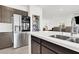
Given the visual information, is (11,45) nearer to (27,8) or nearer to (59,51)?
(27,8)

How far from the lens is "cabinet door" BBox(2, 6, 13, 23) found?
4390mm

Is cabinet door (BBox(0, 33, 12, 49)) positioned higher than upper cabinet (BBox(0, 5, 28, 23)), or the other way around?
upper cabinet (BBox(0, 5, 28, 23))

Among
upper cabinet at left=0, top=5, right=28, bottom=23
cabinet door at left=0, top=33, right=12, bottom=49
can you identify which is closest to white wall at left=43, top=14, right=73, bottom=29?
upper cabinet at left=0, top=5, right=28, bottom=23

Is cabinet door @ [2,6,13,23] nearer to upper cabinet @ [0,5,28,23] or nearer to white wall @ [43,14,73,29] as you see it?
upper cabinet @ [0,5,28,23]

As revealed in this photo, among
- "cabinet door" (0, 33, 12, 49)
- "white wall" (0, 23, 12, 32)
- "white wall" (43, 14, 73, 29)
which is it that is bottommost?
"cabinet door" (0, 33, 12, 49)

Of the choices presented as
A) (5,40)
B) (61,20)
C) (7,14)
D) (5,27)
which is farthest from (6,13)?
(61,20)

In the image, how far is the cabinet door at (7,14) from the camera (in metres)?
4.39

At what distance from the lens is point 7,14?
178 inches

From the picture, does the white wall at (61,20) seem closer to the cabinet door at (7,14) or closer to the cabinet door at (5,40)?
the cabinet door at (7,14)

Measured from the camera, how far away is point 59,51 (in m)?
1.22

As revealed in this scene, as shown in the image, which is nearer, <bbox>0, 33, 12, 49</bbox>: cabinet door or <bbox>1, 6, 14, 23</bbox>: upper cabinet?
<bbox>0, 33, 12, 49</bbox>: cabinet door

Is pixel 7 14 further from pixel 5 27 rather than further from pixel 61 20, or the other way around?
pixel 61 20
